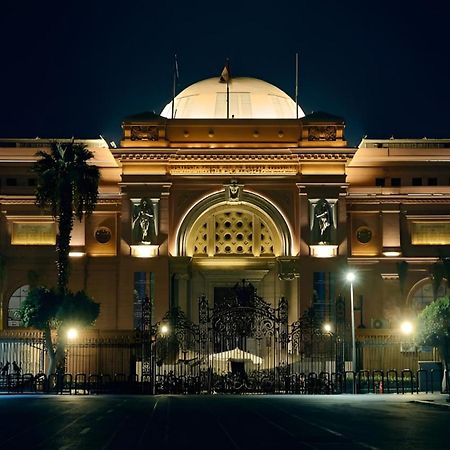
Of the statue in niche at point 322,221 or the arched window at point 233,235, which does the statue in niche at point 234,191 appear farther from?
the statue in niche at point 322,221

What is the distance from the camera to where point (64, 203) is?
202 feet

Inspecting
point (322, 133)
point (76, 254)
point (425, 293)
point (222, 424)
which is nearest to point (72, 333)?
point (76, 254)

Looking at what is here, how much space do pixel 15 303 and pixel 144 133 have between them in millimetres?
14514

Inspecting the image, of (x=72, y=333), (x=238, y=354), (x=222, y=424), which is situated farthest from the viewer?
(x=72, y=333)

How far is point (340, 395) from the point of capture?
5034cm

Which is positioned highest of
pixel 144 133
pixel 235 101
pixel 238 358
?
pixel 235 101

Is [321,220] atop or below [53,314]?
atop

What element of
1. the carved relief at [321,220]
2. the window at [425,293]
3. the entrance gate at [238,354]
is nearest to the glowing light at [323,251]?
the carved relief at [321,220]

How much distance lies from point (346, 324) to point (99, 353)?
17.5 m

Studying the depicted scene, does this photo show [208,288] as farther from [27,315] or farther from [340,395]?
[340,395]

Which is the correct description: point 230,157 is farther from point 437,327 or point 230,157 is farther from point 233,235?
point 437,327

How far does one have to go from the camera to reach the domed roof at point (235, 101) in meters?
80.4

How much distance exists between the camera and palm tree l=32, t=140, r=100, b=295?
6159cm

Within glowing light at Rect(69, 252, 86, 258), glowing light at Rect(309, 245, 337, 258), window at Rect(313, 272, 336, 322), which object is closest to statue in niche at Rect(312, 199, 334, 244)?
glowing light at Rect(309, 245, 337, 258)
